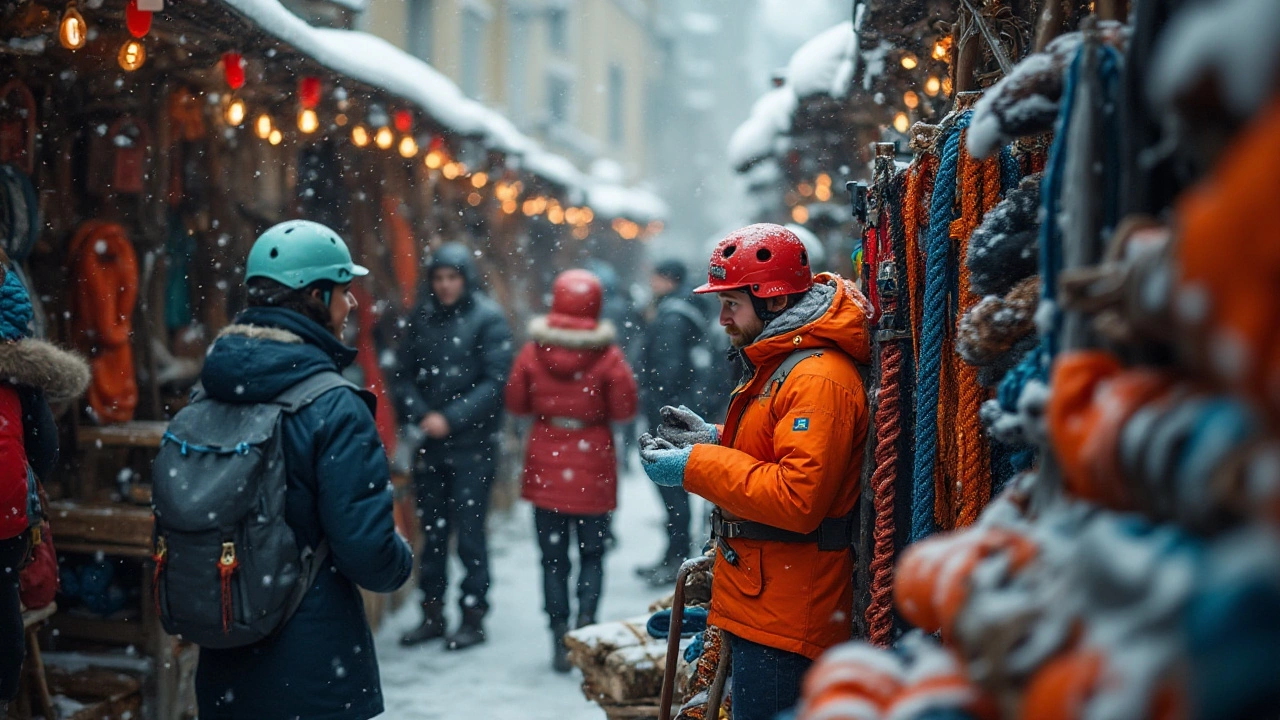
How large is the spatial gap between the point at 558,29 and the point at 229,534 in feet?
70.9

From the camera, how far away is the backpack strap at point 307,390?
9.18 ft

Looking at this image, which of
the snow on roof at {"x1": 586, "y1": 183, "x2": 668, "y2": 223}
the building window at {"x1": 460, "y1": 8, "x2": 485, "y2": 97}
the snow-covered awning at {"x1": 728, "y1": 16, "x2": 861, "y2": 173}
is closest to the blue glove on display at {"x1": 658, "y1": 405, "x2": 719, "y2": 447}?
the snow-covered awning at {"x1": 728, "y1": 16, "x2": 861, "y2": 173}

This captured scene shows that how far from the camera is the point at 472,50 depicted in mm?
17047

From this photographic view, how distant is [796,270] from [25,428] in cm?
264

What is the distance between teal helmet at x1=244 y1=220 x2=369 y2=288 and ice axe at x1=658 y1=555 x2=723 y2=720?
1.41 metres

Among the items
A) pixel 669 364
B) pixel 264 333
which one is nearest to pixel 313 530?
pixel 264 333

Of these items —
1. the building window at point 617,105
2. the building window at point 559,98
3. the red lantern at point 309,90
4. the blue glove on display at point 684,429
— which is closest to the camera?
the blue glove on display at point 684,429

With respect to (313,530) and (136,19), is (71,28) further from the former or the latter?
(313,530)

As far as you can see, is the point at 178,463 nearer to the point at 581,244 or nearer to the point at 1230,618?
the point at 1230,618

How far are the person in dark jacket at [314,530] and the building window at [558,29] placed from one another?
2063 centimetres

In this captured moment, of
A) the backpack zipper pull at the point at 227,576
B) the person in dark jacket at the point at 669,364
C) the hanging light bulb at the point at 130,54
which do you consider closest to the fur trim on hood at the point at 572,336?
the person in dark jacket at the point at 669,364

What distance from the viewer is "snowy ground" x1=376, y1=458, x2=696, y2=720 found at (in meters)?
5.01

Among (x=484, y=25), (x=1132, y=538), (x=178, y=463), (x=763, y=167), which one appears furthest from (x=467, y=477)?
(x=484, y=25)

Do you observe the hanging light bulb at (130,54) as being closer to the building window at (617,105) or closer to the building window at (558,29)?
the building window at (558,29)
